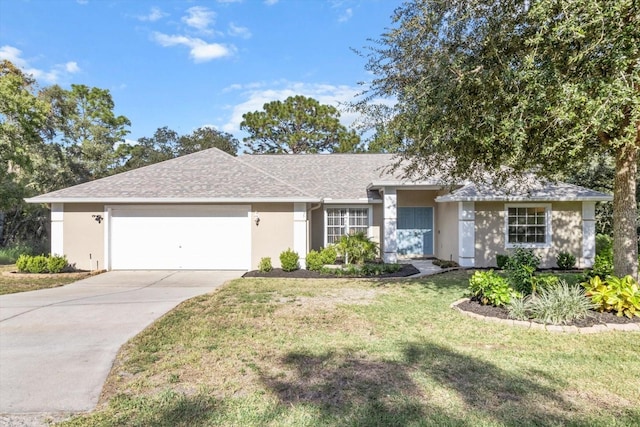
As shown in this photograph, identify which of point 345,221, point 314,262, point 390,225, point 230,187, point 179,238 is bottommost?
point 314,262

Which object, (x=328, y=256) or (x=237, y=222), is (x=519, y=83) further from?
(x=237, y=222)

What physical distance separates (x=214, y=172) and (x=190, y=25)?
5.62 m

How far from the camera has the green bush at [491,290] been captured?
6.89m

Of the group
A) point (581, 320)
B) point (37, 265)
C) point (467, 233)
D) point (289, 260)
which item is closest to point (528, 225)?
point (467, 233)

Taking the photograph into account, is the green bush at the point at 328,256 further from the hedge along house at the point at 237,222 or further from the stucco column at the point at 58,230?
the stucco column at the point at 58,230

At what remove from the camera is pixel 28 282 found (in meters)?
10.9

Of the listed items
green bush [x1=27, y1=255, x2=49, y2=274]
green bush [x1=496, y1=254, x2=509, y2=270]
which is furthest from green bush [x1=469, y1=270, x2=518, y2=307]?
green bush [x1=27, y1=255, x2=49, y2=274]

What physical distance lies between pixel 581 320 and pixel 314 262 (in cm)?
758

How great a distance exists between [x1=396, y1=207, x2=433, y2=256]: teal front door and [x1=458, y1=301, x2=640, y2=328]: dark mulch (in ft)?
29.4

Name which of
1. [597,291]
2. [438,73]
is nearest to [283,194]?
[438,73]

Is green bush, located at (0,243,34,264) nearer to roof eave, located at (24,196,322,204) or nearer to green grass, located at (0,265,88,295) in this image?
green grass, located at (0,265,88,295)

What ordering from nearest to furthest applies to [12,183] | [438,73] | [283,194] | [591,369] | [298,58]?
[591,369] → [438,73] → [283,194] → [12,183] → [298,58]

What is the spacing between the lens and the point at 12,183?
639 inches

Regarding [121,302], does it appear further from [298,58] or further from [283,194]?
[298,58]
